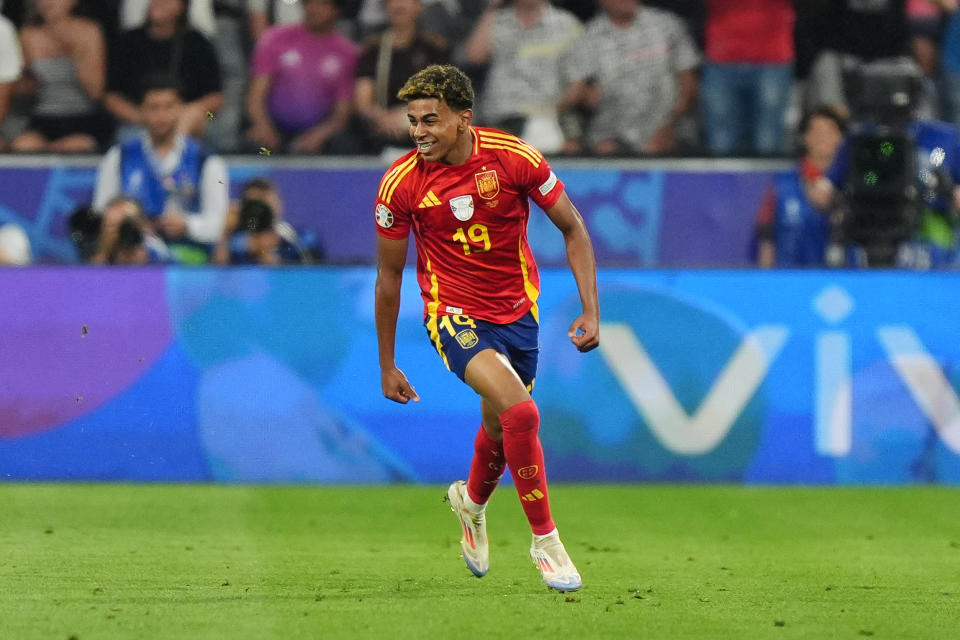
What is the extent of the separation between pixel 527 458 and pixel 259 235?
5.42 m

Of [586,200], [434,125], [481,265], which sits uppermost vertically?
[434,125]

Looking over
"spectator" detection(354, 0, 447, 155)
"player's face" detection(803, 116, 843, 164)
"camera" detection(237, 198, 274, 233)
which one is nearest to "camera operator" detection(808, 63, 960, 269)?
"player's face" detection(803, 116, 843, 164)

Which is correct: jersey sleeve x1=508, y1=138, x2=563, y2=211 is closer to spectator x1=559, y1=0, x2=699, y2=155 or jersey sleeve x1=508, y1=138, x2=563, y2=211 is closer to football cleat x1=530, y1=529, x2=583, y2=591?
football cleat x1=530, y1=529, x2=583, y2=591

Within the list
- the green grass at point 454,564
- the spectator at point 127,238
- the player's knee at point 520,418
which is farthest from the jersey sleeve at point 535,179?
the spectator at point 127,238

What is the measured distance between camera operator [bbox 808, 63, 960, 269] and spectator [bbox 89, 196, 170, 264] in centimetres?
507

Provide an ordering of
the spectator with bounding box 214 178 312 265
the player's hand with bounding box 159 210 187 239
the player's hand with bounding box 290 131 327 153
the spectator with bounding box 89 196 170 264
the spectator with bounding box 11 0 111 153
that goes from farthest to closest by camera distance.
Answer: the spectator with bounding box 11 0 111 153, the player's hand with bounding box 290 131 327 153, the player's hand with bounding box 159 210 187 239, the spectator with bounding box 214 178 312 265, the spectator with bounding box 89 196 170 264

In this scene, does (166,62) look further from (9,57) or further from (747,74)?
(747,74)

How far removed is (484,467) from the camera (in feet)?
20.2

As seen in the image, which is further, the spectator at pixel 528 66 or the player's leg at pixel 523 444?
the spectator at pixel 528 66

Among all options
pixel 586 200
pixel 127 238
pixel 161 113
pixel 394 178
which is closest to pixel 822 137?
pixel 586 200

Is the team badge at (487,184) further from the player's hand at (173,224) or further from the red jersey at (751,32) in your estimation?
the red jersey at (751,32)

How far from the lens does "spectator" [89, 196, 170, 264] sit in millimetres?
10367

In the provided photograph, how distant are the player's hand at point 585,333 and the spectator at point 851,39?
6629mm

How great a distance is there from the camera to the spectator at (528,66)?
11664mm
